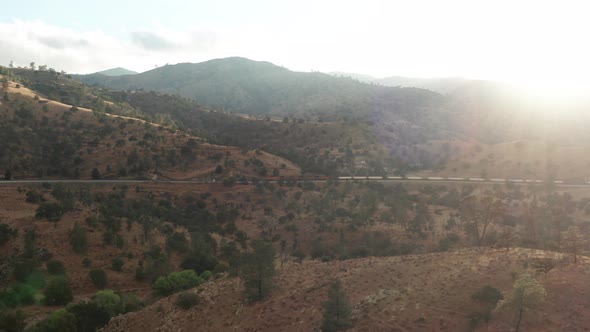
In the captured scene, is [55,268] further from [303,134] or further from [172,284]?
[303,134]

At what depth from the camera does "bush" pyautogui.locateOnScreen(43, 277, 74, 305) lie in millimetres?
33031

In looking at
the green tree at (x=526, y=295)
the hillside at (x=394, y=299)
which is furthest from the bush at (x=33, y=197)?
the green tree at (x=526, y=295)

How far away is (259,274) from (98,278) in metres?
20.7

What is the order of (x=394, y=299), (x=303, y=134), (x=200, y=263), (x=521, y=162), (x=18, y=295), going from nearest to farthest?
(x=394, y=299) → (x=18, y=295) → (x=200, y=263) → (x=521, y=162) → (x=303, y=134)

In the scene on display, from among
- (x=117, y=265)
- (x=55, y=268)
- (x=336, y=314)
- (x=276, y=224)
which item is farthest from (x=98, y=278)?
(x=276, y=224)

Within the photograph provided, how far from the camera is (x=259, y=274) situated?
25.9 meters

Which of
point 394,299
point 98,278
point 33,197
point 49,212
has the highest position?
point 394,299

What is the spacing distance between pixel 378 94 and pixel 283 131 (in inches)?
3425

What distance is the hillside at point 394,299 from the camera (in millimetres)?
19156

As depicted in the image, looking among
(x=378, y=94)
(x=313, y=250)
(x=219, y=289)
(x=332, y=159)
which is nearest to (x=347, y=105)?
(x=378, y=94)

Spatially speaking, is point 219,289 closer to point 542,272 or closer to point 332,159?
point 542,272

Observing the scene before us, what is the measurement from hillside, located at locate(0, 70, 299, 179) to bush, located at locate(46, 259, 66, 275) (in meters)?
39.2

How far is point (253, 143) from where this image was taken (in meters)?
119

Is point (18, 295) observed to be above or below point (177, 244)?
below
